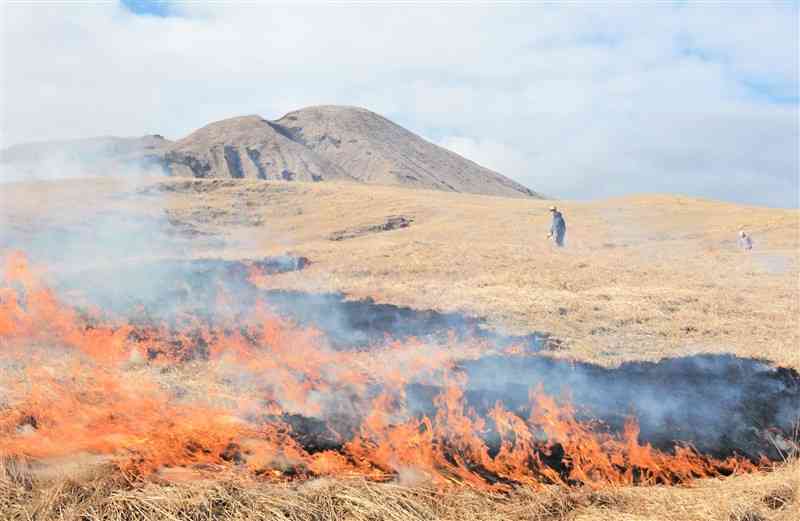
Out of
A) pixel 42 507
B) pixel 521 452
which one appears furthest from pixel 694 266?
pixel 42 507

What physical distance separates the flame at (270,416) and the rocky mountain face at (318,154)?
53.0m

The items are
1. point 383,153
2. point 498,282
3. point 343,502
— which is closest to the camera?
point 343,502

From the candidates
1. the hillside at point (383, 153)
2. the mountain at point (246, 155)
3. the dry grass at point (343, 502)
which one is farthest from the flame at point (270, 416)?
the hillside at point (383, 153)

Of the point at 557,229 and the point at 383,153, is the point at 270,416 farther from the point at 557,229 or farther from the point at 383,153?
the point at 383,153

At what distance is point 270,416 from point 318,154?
317 feet

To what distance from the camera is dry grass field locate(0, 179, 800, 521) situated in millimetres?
5254

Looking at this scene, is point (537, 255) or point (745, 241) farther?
point (745, 241)

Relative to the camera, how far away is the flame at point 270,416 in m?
5.79

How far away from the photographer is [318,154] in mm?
100312

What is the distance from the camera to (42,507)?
496 cm

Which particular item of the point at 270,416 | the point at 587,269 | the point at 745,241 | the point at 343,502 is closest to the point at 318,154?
the point at 745,241

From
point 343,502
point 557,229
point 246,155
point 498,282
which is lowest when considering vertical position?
point 343,502

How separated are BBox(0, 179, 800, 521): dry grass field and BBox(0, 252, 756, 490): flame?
0.36m

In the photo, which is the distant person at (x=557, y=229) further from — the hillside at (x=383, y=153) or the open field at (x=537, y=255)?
the hillside at (x=383, y=153)
